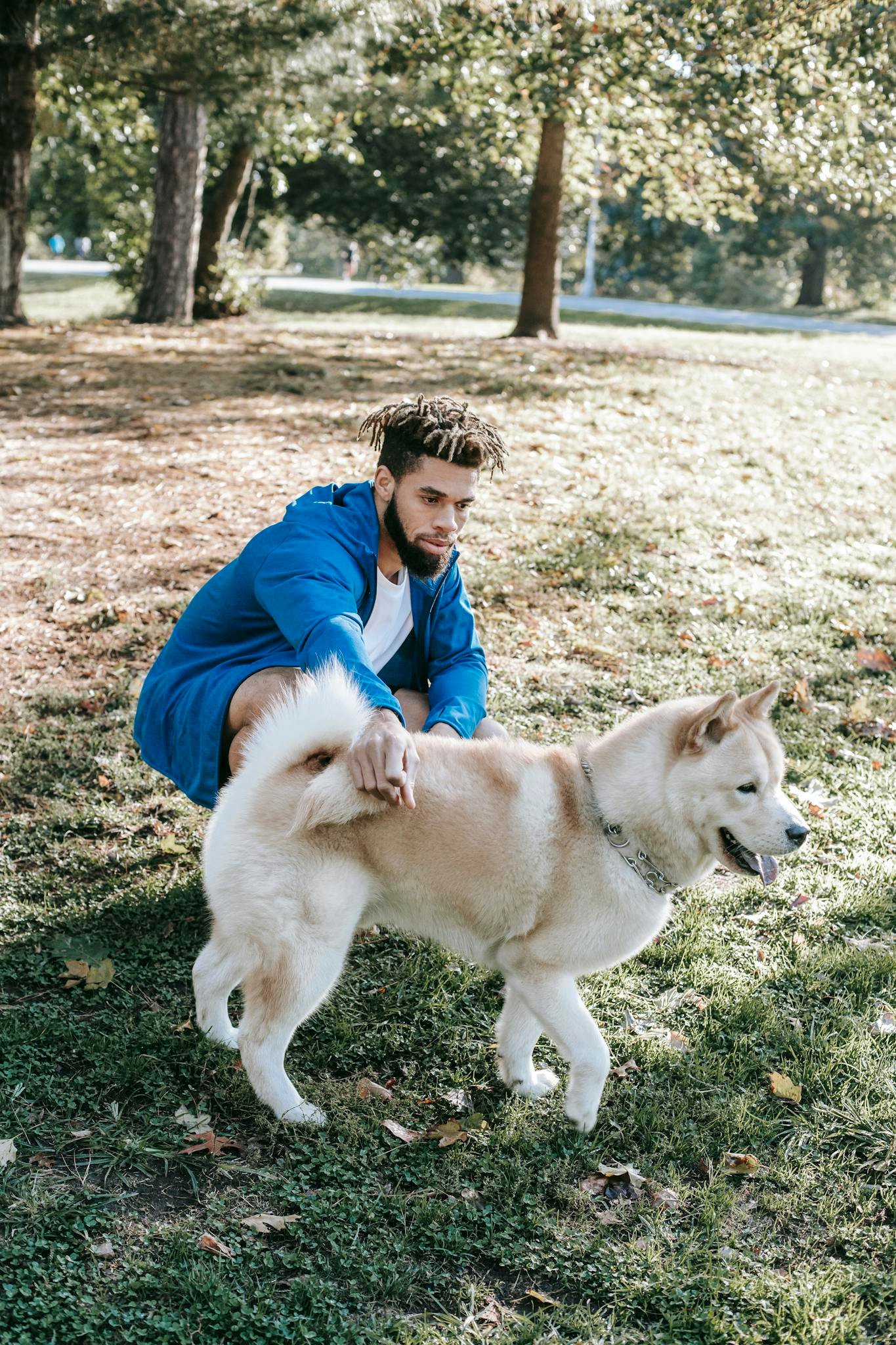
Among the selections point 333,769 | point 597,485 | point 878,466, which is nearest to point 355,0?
point 597,485

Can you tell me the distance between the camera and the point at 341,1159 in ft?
9.43

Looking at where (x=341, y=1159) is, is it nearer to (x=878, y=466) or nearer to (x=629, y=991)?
(x=629, y=991)

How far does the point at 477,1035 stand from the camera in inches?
135

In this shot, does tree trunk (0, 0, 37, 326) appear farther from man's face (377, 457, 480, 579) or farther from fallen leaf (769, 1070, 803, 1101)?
fallen leaf (769, 1070, 803, 1101)

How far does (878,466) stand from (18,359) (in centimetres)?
822

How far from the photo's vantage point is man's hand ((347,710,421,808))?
272 cm

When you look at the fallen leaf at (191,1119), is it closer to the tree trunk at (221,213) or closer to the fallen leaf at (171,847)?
the fallen leaf at (171,847)

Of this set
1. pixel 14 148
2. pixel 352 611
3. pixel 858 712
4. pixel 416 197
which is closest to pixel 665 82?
pixel 14 148

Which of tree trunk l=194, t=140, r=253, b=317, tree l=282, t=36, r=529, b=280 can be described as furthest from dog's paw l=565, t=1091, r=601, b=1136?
tree l=282, t=36, r=529, b=280

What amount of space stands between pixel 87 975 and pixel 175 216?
1226cm

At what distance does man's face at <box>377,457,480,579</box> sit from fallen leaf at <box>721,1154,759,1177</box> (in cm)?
184

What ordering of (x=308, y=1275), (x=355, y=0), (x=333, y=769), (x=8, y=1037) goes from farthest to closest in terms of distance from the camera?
1. (x=355, y=0)
2. (x=8, y=1037)
3. (x=333, y=769)
4. (x=308, y=1275)

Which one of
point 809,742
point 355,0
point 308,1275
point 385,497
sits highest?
point 355,0

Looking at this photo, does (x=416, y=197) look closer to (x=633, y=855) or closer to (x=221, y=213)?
(x=221, y=213)
